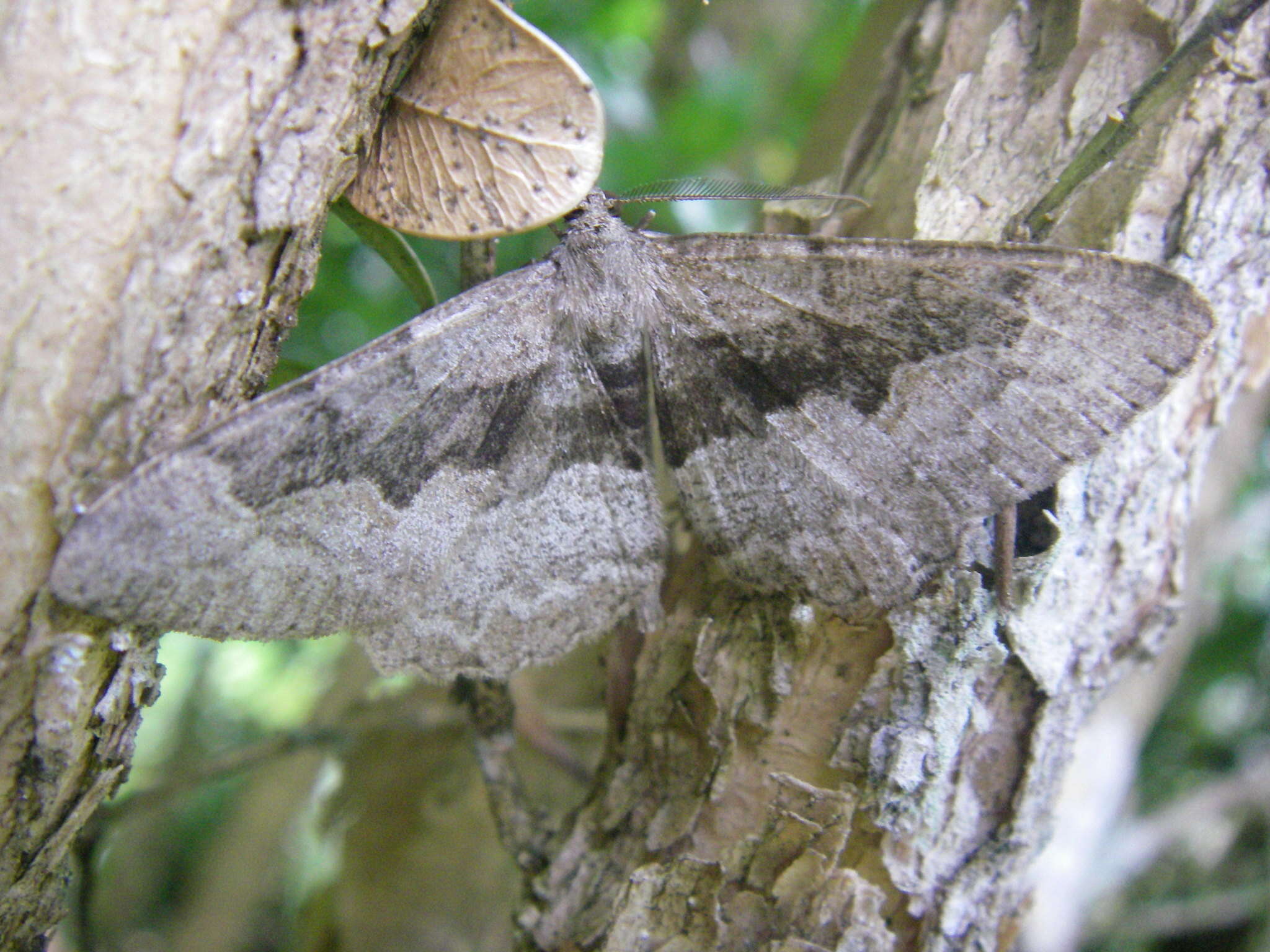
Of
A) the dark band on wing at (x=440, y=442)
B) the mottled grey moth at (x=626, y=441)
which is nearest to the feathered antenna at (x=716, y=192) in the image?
the mottled grey moth at (x=626, y=441)

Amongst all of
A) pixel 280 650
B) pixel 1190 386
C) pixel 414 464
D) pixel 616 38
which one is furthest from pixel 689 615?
pixel 280 650

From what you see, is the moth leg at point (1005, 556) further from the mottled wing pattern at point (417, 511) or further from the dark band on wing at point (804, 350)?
the mottled wing pattern at point (417, 511)

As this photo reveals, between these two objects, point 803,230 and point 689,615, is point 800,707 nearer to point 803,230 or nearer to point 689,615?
point 689,615

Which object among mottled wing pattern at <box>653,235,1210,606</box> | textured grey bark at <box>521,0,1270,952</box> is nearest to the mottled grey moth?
mottled wing pattern at <box>653,235,1210,606</box>

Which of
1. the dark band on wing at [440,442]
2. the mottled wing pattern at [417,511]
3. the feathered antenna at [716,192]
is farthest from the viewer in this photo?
the feathered antenna at [716,192]

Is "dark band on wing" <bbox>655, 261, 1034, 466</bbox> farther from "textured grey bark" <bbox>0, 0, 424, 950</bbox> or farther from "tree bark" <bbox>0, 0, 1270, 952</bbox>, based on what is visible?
"textured grey bark" <bbox>0, 0, 424, 950</bbox>

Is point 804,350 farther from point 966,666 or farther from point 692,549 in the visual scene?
point 966,666
